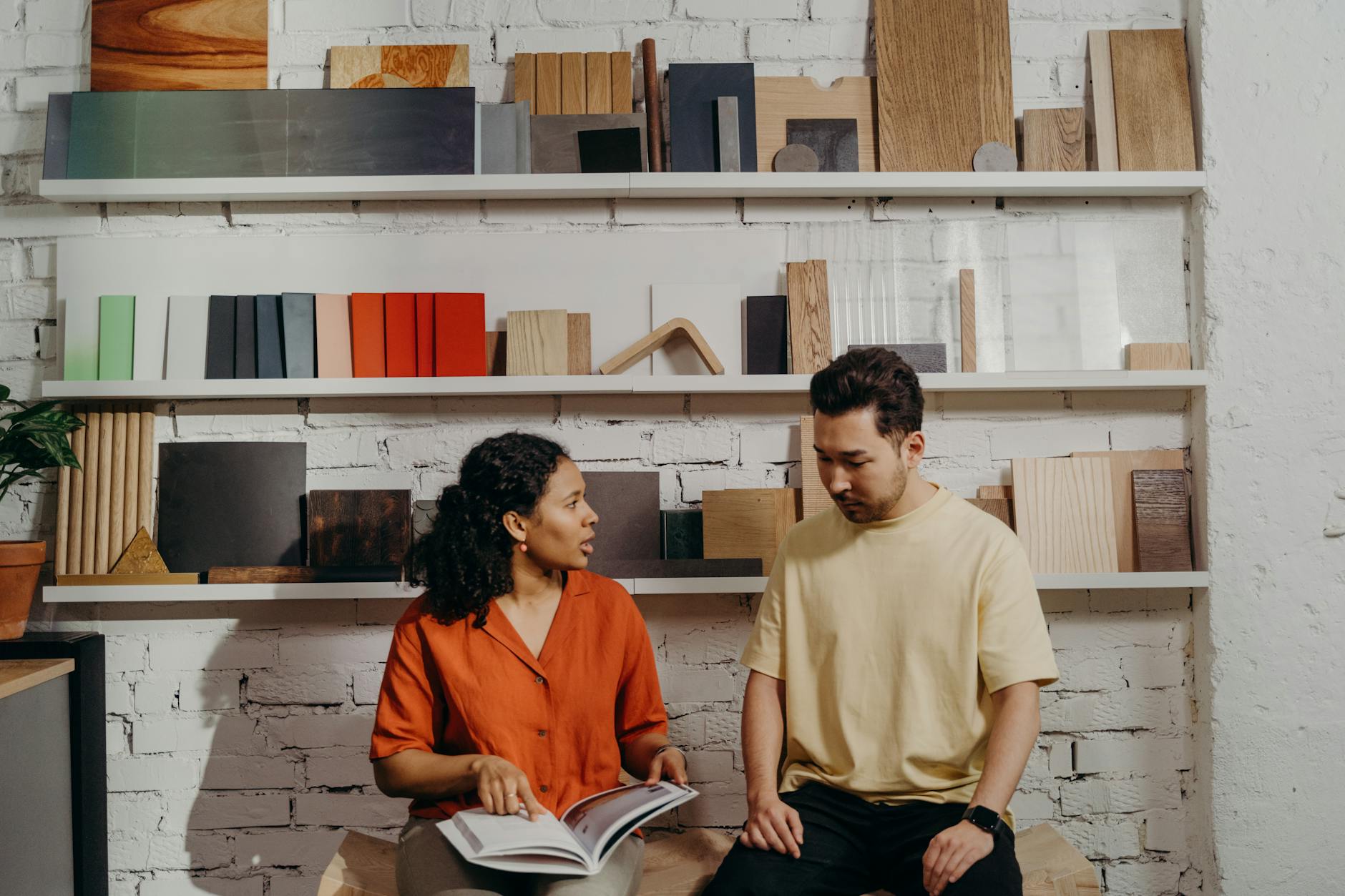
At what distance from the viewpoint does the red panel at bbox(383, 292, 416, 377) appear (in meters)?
2.16

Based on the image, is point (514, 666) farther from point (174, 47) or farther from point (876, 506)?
point (174, 47)

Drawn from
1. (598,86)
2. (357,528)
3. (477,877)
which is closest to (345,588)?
(357,528)

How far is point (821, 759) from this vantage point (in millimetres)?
1681

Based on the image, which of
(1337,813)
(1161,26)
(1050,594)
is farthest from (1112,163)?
(1337,813)

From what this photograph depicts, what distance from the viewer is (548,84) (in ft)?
7.23

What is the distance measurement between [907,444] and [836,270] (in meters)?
0.71

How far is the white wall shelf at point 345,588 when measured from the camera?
2.08 meters

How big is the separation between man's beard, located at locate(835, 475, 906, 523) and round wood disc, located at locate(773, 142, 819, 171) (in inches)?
35.0

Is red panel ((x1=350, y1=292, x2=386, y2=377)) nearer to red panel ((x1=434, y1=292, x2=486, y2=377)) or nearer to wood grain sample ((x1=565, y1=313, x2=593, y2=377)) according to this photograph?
red panel ((x1=434, y1=292, x2=486, y2=377))

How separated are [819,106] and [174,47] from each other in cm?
Result: 153

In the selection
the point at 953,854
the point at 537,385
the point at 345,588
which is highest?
the point at 537,385

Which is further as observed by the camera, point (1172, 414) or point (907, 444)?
point (1172, 414)

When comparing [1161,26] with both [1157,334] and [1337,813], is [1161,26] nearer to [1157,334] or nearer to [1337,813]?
[1157,334]

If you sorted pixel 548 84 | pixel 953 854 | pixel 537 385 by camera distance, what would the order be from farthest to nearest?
pixel 548 84
pixel 537 385
pixel 953 854
